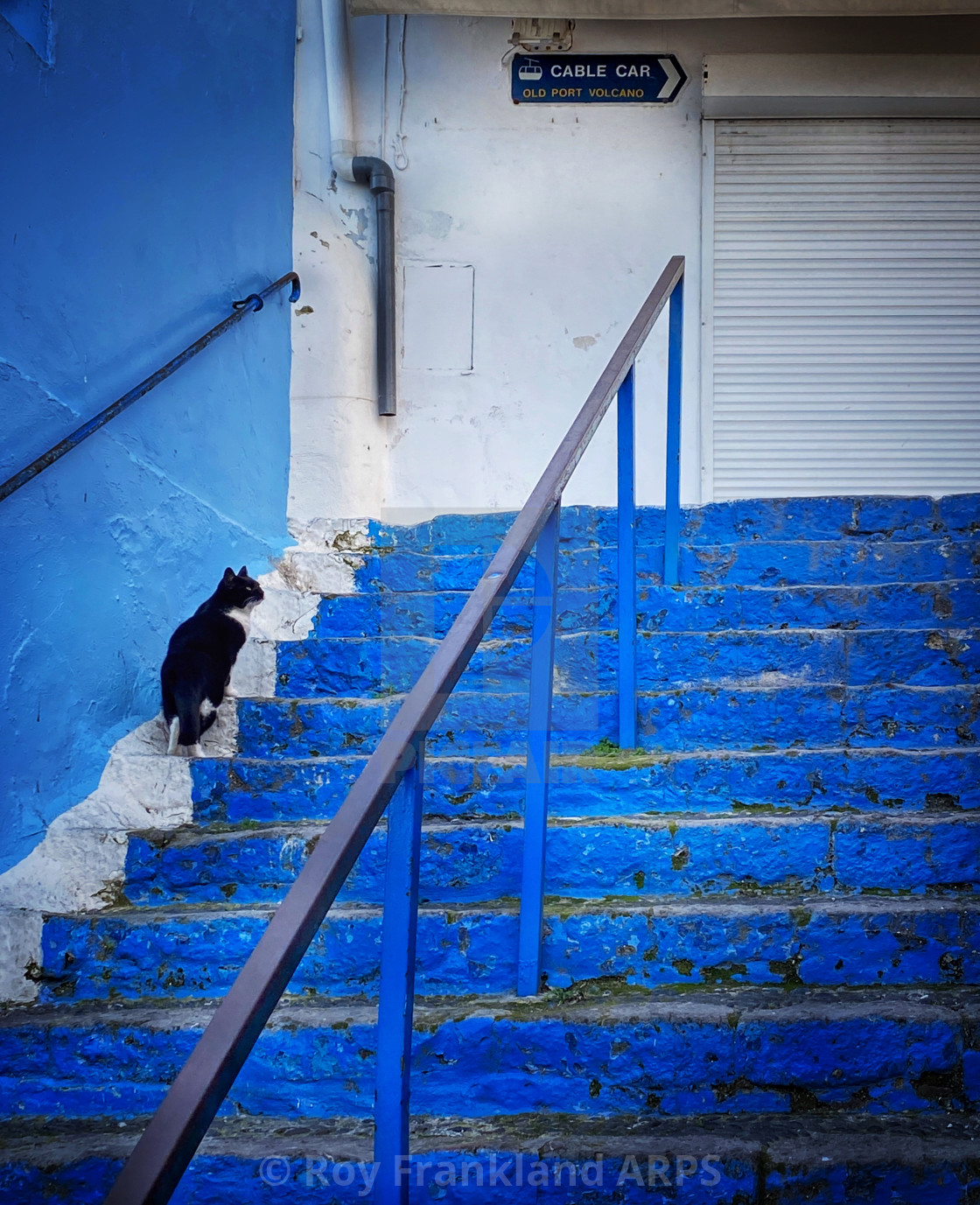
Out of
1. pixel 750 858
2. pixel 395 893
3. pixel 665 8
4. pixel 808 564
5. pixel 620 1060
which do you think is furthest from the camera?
pixel 665 8

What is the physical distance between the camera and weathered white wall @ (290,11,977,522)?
15.8 feet

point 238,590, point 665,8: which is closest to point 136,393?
point 238,590

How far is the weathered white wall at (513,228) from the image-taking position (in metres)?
4.81

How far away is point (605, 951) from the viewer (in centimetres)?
191

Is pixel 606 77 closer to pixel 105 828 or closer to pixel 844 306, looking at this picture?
pixel 844 306

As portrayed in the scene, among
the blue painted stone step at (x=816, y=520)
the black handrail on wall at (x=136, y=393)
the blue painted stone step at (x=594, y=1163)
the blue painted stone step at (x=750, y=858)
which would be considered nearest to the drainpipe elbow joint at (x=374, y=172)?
the black handrail on wall at (x=136, y=393)

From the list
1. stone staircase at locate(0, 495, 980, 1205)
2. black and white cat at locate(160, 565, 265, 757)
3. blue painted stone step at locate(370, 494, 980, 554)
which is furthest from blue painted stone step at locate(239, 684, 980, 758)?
blue painted stone step at locate(370, 494, 980, 554)

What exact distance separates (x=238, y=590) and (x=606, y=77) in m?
3.28

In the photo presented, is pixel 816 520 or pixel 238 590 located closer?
pixel 238 590

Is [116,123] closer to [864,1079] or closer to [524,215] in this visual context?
[524,215]

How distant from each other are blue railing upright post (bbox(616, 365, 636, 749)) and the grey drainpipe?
7.37ft

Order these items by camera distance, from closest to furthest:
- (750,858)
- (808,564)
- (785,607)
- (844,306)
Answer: (750,858), (785,607), (808,564), (844,306)

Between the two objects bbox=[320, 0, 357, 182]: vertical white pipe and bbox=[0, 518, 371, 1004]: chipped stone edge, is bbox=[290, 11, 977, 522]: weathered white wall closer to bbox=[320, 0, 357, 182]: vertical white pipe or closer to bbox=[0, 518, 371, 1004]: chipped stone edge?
bbox=[320, 0, 357, 182]: vertical white pipe

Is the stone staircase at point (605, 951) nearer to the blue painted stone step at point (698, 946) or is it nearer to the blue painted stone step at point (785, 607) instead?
the blue painted stone step at point (698, 946)
